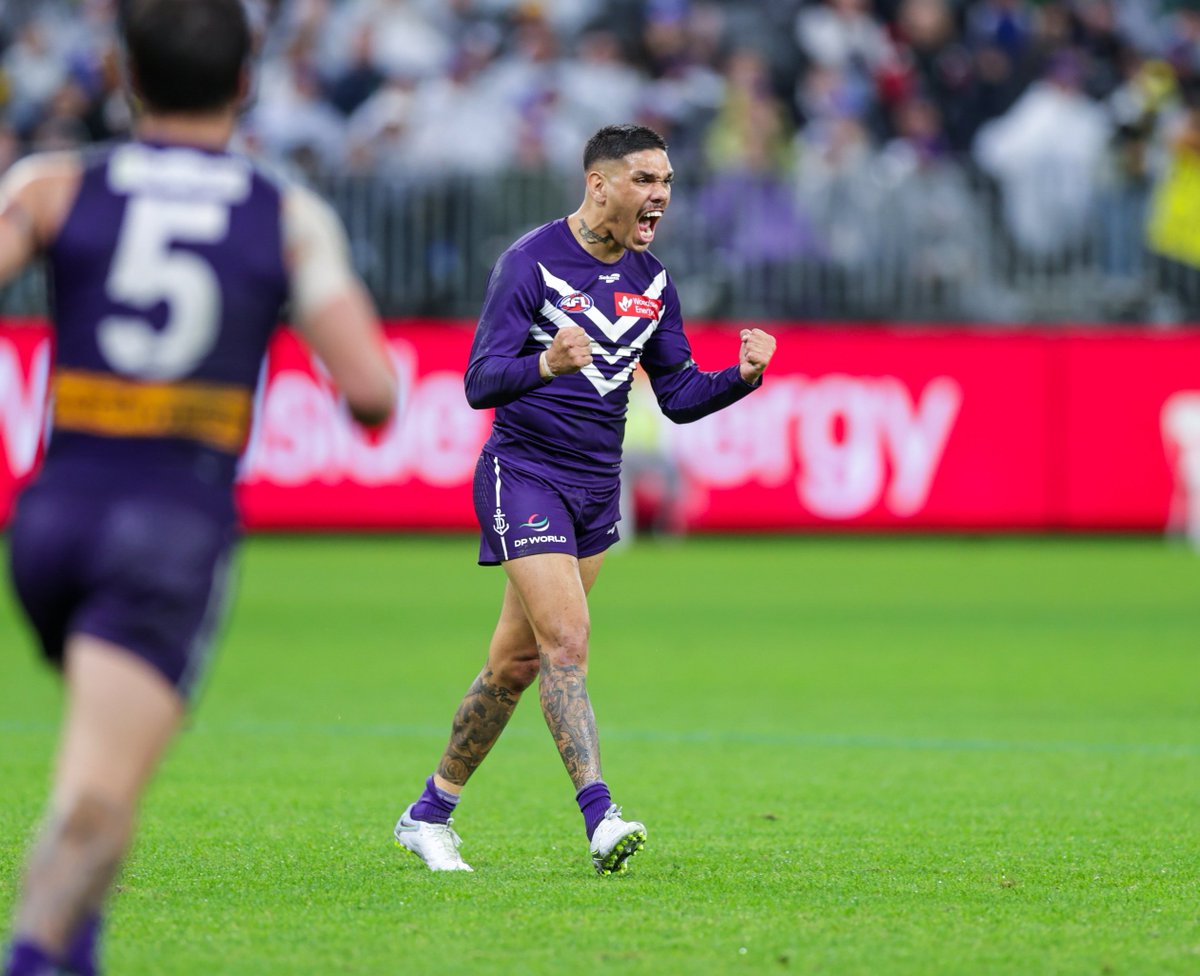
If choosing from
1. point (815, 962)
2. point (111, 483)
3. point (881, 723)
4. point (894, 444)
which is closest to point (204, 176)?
point (111, 483)

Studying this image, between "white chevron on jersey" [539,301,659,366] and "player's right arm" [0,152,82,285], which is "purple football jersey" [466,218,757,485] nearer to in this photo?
"white chevron on jersey" [539,301,659,366]

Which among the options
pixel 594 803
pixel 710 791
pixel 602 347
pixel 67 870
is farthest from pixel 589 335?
pixel 67 870

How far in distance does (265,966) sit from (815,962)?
1.45 metres

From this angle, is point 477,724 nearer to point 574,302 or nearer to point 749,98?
point 574,302

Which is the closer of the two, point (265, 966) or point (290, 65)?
point (265, 966)

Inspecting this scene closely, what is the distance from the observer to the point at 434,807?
7145 millimetres

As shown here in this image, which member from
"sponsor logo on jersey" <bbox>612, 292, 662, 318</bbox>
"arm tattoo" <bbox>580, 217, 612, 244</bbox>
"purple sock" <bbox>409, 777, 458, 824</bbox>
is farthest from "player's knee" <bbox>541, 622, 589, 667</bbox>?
"arm tattoo" <bbox>580, 217, 612, 244</bbox>

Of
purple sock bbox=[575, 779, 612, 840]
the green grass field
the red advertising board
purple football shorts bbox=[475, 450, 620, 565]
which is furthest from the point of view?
the red advertising board

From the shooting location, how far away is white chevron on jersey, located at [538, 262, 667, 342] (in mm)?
7223

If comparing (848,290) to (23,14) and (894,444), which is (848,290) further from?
(23,14)

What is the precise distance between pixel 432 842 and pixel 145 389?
320 centimetres

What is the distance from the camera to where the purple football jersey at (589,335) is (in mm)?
7168

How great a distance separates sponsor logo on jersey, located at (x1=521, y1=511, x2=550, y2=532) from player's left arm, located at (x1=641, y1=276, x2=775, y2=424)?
64 centimetres

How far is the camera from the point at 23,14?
24.6m
